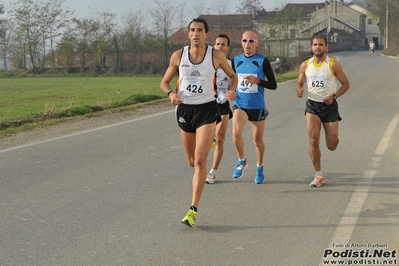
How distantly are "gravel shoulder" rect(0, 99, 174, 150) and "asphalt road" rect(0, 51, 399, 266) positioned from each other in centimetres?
86

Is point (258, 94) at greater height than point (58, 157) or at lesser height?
greater

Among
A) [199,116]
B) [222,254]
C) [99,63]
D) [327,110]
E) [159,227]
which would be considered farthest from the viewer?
[99,63]

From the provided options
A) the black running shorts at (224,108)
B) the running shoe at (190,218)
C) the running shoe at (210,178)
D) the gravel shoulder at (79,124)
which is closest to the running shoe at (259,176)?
the running shoe at (210,178)

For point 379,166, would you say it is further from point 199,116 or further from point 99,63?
point 99,63

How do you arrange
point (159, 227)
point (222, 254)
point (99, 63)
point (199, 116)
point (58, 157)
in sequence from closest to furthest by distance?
1. point (222, 254)
2. point (159, 227)
3. point (199, 116)
4. point (58, 157)
5. point (99, 63)

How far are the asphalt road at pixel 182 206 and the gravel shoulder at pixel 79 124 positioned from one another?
2.82 feet

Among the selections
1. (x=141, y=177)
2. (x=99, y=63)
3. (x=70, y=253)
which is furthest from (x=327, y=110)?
(x=99, y=63)

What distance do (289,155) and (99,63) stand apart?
58.9 meters

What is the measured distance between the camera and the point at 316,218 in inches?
261

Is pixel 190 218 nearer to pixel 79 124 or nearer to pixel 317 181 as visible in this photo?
pixel 317 181

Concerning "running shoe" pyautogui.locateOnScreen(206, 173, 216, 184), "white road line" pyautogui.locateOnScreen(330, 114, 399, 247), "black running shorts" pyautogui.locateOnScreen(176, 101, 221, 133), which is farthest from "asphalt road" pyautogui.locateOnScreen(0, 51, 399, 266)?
"black running shorts" pyautogui.locateOnScreen(176, 101, 221, 133)

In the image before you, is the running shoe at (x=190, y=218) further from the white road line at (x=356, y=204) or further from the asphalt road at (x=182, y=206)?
the white road line at (x=356, y=204)

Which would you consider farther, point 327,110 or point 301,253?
point 327,110

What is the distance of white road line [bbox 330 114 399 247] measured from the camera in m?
5.97
